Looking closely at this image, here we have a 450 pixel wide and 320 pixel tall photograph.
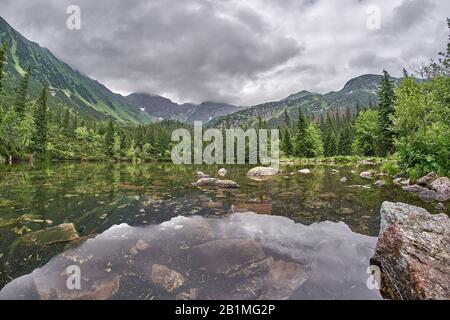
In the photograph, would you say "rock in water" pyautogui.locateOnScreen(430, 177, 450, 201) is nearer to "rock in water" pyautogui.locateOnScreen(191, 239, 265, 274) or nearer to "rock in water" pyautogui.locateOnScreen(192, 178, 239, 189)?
"rock in water" pyautogui.locateOnScreen(191, 239, 265, 274)

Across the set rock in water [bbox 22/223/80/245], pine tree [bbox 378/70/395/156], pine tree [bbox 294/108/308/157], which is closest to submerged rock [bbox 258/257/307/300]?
rock in water [bbox 22/223/80/245]

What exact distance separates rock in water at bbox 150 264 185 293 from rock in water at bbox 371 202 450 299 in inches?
150

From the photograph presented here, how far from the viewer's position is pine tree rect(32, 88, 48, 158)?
73500 mm

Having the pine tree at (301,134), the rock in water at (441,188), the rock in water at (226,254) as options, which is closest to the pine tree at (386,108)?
the pine tree at (301,134)

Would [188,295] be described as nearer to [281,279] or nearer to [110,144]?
[281,279]

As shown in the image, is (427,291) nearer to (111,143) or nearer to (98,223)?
(98,223)

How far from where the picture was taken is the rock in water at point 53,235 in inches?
279

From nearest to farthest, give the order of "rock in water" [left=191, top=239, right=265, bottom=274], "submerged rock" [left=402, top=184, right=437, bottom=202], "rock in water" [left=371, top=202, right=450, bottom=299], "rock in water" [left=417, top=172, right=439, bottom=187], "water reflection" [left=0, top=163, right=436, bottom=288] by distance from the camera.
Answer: "rock in water" [left=371, top=202, right=450, bottom=299] → "rock in water" [left=191, top=239, right=265, bottom=274] → "water reflection" [left=0, top=163, right=436, bottom=288] → "submerged rock" [left=402, top=184, right=437, bottom=202] → "rock in water" [left=417, top=172, right=439, bottom=187]

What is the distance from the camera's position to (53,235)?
295 inches

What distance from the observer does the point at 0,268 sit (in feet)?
17.9

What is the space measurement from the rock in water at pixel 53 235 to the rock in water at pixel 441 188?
1532 cm

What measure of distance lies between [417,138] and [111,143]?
3876 inches

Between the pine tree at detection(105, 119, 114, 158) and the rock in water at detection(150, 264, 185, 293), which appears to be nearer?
the rock in water at detection(150, 264, 185, 293)
